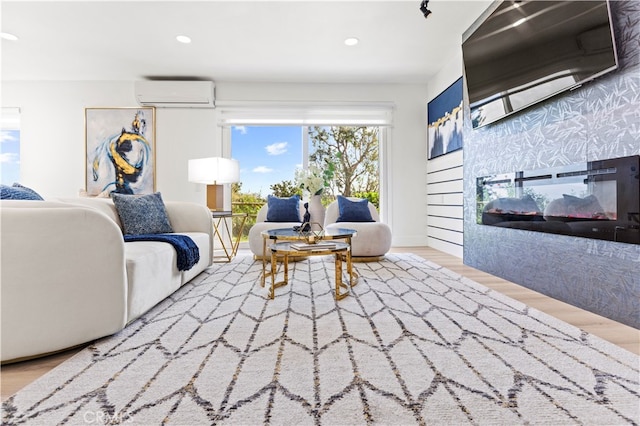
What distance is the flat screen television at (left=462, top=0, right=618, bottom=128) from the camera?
67.9 inches

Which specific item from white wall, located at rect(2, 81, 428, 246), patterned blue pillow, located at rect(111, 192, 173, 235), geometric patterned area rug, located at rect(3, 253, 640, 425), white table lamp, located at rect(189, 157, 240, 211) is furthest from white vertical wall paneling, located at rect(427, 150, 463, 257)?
patterned blue pillow, located at rect(111, 192, 173, 235)

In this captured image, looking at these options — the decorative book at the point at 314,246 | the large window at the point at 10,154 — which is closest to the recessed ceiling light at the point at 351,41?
the decorative book at the point at 314,246

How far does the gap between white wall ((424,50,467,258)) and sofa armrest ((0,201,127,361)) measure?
3455 millimetres

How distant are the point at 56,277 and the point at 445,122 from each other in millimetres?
4177

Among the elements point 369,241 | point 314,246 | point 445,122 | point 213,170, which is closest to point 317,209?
point 369,241

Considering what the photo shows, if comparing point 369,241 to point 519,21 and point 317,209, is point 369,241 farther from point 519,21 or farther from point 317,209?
point 519,21

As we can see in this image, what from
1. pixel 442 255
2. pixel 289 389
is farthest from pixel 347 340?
pixel 442 255

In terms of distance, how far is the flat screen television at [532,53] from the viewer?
1.73 metres

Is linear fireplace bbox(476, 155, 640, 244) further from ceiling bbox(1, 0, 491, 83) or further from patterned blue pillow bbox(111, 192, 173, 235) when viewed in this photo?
patterned blue pillow bbox(111, 192, 173, 235)

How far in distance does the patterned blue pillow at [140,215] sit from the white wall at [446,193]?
3.25 m

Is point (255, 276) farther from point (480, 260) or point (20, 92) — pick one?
point (20, 92)

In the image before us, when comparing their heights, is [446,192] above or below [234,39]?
below

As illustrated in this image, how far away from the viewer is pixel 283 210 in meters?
3.70

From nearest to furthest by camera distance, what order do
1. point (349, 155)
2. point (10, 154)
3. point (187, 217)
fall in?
point (187, 217)
point (10, 154)
point (349, 155)
